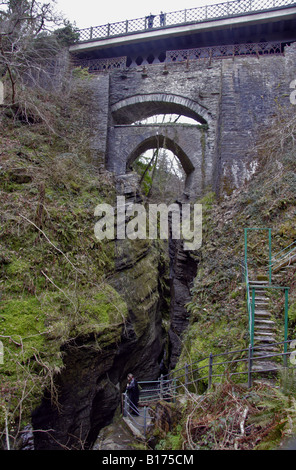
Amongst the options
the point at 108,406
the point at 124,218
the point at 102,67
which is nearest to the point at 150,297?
the point at 124,218

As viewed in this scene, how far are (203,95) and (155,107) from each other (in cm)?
218

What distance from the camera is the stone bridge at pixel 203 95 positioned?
1280cm

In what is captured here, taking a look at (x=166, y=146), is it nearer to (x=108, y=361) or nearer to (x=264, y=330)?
(x=108, y=361)

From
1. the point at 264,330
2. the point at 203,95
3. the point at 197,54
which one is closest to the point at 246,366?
the point at 264,330

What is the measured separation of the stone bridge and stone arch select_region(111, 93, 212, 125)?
0.14 ft

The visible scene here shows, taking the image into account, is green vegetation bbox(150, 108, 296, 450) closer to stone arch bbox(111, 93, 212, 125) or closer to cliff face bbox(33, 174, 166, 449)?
cliff face bbox(33, 174, 166, 449)

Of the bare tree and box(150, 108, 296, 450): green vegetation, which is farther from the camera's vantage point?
the bare tree

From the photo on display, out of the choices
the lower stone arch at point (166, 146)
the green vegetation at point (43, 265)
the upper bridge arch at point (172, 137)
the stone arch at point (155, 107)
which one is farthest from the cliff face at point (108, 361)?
the stone arch at point (155, 107)

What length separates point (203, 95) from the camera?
14148 mm

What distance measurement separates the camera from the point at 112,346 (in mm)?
7934

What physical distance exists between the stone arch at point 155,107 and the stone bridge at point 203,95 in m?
0.04

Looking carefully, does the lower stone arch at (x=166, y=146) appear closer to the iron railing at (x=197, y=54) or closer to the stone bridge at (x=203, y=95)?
the stone bridge at (x=203, y=95)

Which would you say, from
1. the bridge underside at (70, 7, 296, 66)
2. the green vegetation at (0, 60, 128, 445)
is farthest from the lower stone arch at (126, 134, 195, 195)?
the bridge underside at (70, 7, 296, 66)

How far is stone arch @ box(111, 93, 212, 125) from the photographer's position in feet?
46.6
